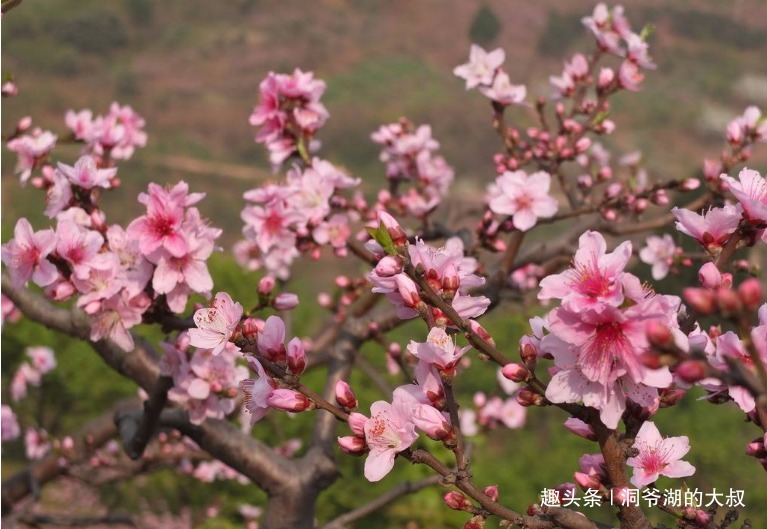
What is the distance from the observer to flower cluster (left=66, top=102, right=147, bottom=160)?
2.95m

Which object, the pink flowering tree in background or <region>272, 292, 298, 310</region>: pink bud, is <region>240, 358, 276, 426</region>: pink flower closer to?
the pink flowering tree in background

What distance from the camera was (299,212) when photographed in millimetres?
2801

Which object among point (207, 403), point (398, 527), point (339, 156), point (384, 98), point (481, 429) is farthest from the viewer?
point (384, 98)

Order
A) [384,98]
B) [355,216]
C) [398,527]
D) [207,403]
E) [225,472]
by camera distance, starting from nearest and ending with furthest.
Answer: [207,403] < [355,216] < [225,472] < [398,527] < [384,98]

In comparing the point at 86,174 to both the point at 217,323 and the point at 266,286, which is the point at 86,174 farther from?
the point at 217,323

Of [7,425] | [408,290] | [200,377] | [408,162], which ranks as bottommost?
[7,425]

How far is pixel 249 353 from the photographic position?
1.46 meters

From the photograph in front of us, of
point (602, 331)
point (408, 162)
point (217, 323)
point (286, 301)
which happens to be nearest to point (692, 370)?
point (602, 331)

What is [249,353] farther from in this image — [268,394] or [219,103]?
[219,103]

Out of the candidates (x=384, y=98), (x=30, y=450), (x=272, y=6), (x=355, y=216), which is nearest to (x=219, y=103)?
(x=384, y=98)

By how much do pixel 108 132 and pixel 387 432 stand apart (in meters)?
2.12

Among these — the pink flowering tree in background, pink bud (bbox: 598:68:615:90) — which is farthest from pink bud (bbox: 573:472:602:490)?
pink bud (bbox: 598:68:615:90)

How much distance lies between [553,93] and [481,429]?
2.17m

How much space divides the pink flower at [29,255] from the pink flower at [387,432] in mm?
1130
